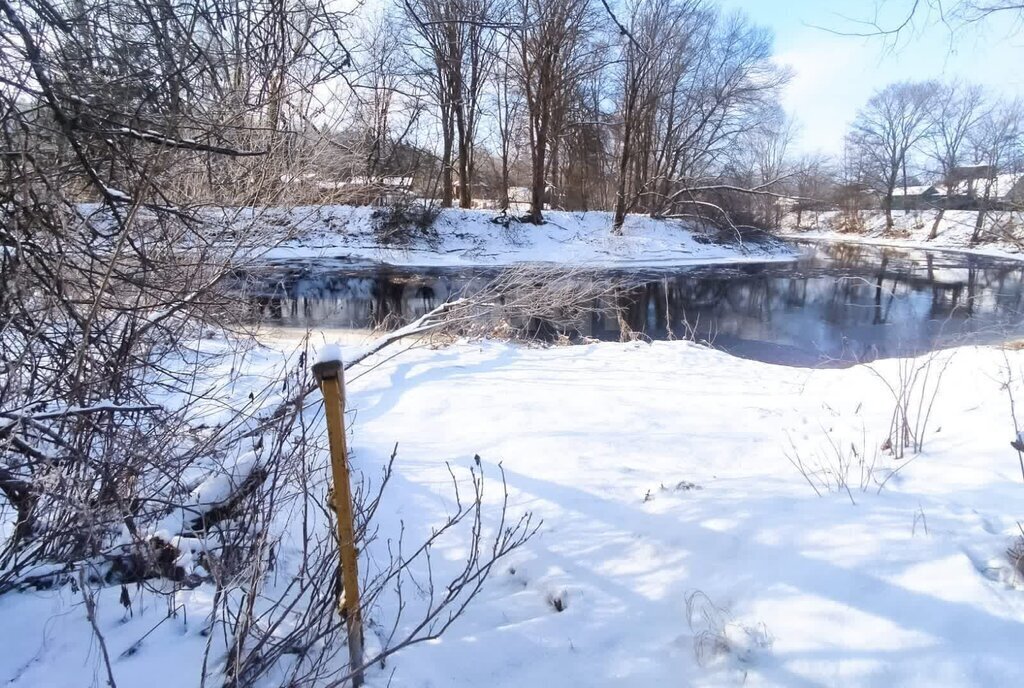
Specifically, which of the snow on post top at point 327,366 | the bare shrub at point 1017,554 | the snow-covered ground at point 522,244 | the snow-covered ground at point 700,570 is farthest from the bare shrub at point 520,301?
the snow-covered ground at point 522,244

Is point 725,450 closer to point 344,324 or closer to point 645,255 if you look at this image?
point 344,324

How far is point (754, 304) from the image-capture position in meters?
15.8

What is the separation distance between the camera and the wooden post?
5.37 ft

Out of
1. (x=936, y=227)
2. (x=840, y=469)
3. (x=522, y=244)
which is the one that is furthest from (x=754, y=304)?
(x=936, y=227)

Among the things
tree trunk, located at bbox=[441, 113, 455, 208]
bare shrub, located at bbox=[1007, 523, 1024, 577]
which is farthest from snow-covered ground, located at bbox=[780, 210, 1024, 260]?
bare shrub, located at bbox=[1007, 523, 1024, 577]

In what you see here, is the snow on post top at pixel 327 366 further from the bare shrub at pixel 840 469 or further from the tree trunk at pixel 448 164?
the tree trunk at pixel 448 164

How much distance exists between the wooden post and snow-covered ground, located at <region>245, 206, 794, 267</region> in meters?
20.3

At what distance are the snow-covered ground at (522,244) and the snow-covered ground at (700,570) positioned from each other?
17992 millimetres

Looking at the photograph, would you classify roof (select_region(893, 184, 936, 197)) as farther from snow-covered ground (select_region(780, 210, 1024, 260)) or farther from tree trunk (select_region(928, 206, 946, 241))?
tree trunk (select_region(928, 206, 946, 241))

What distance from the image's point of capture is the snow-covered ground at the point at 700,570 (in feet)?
6.57

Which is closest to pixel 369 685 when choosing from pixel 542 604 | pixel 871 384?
pixel 542 604

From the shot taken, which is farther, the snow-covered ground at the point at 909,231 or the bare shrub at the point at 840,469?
the snow-covered ground at the point at 909,231

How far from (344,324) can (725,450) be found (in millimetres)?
9684

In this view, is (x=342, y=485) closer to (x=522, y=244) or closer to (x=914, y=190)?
(x=522, y=244)
